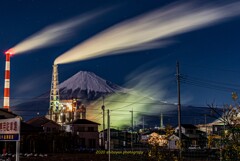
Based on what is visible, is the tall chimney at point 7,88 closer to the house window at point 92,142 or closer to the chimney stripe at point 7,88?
the chimney stripe at point 7,88

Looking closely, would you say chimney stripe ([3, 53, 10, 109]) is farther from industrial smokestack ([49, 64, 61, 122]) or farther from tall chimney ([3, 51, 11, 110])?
industrial smokestack ([49, 64, 61, 122])

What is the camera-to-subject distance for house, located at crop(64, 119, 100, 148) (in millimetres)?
54062

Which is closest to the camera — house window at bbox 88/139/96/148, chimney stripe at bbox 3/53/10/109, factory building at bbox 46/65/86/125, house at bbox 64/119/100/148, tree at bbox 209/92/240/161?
tree at bbox 209/92/240/161

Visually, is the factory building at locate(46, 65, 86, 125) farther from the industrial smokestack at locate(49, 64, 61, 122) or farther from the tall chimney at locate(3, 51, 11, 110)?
the tall chimney at locate(3, 51, 11, 110)

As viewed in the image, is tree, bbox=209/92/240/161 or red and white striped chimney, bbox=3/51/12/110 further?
red and white striped chimney, bbox=3/51/12/110

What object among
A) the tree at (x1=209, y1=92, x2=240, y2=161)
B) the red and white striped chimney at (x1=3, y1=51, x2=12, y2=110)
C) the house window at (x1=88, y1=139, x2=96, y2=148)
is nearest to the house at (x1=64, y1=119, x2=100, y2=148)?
the house window at (x1=88, y1=139, x2=96, y2=148)

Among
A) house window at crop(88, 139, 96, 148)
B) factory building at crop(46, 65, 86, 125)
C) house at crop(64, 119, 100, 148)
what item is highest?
factory building at crop(46, 65, 86, 125)

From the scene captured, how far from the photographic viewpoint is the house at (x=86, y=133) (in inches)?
2128

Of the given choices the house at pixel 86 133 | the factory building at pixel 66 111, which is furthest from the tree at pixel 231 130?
the factory building at pixel 66 111

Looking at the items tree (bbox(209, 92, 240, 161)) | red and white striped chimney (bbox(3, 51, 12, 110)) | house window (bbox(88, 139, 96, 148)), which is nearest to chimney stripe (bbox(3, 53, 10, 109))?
red and white striped chimney (bbox(3, 51, 12, 110))

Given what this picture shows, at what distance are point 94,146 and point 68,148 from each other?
10686 millimetres

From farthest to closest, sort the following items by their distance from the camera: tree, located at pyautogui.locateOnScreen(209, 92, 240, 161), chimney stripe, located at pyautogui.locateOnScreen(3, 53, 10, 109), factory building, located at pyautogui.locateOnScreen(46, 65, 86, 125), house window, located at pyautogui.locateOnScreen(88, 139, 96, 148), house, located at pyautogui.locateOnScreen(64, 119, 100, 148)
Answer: factory building, located at pyautogui.locateOnScreen(46, 65, 86, 125) < chimney stripe, located at pyautogui.locateOnScreen(3, 53, 10, 109) < house window, located at pyautogui.locateOnScreen(88, 139, 96, 148) < house, located at pyautogui.locateOnScreen(64, 119, 100, 148) < tree, located at pyautogui.locateOnScreen(209, 92, 240, 161)

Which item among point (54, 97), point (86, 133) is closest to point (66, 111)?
point (54, 97)

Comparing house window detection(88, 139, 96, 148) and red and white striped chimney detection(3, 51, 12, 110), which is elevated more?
red and white striped chimney detection(3, 51, 12, 110)
